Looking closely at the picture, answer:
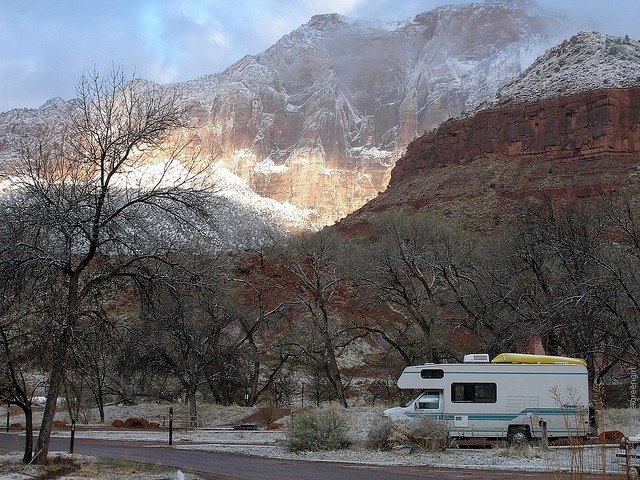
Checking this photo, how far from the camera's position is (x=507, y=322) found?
31.0 meters

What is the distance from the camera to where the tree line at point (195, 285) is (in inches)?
555

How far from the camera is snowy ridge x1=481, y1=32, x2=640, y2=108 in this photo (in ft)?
306

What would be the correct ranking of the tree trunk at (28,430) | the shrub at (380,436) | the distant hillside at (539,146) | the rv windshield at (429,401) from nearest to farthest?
1. the tree trunk at (28,430)
2. the shrub at (380,436)
3. the rv windshield at (429,401)
4. the distant hillside at (539,146)

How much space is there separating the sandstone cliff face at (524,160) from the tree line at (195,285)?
27778 millimetres

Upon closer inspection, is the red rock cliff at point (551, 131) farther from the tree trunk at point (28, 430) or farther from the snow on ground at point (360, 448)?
the tree trunk at point (28, 430)

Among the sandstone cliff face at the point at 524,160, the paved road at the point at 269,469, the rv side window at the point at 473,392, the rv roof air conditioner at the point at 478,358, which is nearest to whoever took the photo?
the paved road at the point at 269,469

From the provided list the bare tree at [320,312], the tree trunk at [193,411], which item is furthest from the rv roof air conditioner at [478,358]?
the tree trunk at [193,411]

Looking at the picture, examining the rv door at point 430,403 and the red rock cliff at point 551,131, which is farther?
the red rock cliff at point 551,131

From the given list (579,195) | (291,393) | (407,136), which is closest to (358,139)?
(407,136)

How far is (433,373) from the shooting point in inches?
797

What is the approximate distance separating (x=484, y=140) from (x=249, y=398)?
230ft

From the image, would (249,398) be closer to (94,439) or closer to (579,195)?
(94,439)

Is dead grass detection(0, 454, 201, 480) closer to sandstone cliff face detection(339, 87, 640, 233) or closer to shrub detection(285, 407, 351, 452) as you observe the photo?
shrub detection(285, 407, 351, 452)

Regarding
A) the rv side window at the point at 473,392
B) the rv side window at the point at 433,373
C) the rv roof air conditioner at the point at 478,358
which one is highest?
the rv roof air conditioner at the point at 478,358
